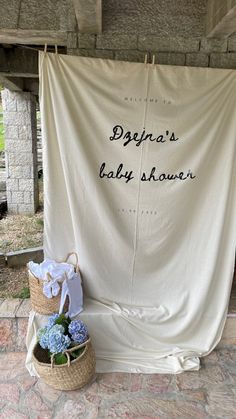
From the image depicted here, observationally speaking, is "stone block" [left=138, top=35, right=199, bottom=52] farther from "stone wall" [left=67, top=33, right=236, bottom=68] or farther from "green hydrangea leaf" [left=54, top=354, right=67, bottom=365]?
"green hydrangea leaf" [left=54, top=354, right=67, bottom=365]

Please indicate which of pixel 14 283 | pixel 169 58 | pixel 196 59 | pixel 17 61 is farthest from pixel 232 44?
pixel 14 283

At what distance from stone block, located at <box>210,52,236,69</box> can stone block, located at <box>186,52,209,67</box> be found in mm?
44

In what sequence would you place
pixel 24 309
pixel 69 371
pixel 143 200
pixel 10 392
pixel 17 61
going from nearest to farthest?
pixel 69 371
pixel 10 392
pixel 143 200
pixel 24 309
pixel 17 61

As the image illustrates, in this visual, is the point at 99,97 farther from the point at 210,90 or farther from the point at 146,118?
the point at 210,90

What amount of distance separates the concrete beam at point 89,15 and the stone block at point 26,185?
204 inches

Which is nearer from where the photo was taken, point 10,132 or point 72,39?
point 72,39

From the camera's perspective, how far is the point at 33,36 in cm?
241

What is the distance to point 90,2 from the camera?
1862mm

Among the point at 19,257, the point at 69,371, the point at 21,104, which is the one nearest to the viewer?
the point at 69,371

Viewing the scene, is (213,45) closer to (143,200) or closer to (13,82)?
(143,200)

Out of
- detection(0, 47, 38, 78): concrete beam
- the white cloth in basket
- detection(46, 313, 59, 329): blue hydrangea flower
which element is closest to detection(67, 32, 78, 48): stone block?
the white cloth in basket

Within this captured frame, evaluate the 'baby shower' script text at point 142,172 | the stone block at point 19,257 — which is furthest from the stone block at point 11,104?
the 'baby shower' script text at point 142,172

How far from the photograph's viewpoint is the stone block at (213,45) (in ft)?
7.86

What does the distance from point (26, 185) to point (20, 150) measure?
700mm
